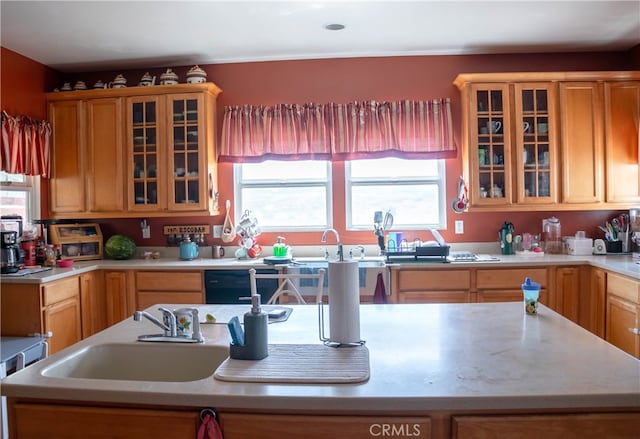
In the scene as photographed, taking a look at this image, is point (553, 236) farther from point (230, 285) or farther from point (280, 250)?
point (230, 285)

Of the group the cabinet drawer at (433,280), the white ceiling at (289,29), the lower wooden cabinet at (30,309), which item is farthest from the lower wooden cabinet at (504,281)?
the lower wooden cabinet at (30,309)

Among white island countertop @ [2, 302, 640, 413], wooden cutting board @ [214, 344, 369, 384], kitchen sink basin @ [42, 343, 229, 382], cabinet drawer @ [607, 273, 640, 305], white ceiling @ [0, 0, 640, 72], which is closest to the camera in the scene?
white island countertop @ [2, 302, 640, 413]

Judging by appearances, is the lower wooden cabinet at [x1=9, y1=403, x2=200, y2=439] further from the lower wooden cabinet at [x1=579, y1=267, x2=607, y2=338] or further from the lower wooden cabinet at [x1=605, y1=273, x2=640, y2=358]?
the lower wooden cabinet at [x1=579, y1=267, x2=607, y2=338]

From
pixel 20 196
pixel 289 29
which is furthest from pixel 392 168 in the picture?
pixel 20 196

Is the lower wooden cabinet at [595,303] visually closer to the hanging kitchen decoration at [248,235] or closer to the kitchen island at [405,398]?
the kitchen island at [405,398]

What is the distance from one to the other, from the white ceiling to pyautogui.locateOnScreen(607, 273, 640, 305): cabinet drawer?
1.84m

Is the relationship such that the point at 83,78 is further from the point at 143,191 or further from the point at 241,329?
the point at 241,329

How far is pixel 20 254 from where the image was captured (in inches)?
138

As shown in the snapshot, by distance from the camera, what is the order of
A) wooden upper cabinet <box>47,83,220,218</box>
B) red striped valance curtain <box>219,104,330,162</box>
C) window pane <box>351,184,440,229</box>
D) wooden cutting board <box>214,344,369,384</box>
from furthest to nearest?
1. window pane <box>351,184,440,229</box>
2. red striped valance curtain <box>219,104,330,162</box>
3. wooden upper cabinet <box>47,83,220,218</box>
4. wooden cutting board <box>214,344,369,384</box>

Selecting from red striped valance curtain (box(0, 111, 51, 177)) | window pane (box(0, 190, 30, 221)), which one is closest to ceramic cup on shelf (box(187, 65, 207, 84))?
red striped valance curtain (box(0, 111, 51, 177))

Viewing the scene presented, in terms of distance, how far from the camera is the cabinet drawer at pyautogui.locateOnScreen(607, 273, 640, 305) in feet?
9.62

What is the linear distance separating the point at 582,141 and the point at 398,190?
5.03 ft

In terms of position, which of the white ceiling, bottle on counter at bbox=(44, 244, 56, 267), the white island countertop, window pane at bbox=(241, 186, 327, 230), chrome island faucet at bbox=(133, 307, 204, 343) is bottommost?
the white island countertop

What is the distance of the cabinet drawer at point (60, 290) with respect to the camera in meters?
3.15
